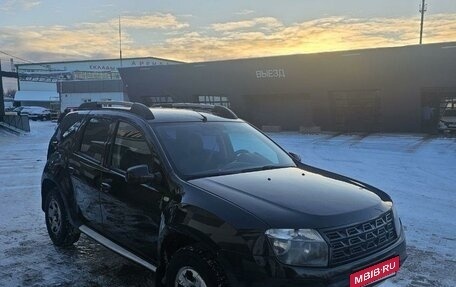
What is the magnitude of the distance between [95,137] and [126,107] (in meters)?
0.51

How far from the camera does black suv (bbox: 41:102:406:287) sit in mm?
3059

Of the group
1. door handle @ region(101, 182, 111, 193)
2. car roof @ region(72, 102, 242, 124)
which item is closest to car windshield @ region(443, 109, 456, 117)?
car roof @ region(72, 102, 242, 124)

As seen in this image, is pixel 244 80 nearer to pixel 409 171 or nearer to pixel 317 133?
pixel 317 133

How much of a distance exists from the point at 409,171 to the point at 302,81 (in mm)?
17826

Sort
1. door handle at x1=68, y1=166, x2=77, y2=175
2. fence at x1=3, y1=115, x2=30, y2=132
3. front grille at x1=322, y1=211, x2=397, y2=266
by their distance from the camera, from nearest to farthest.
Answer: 1. front grille at x1=322, y1=211, x2=397, y2=266
2. door handle at x1=68, y1=166, x2=77, y2=175
3. fence at x1=3, y1=115, x2=30, y2=132

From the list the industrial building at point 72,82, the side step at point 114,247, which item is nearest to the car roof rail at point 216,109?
the side step at point 114,247

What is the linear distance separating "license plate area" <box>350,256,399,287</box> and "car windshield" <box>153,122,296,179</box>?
4.68 ft

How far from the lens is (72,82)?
65.5 metres

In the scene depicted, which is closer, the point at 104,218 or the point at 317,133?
the point at 104,218

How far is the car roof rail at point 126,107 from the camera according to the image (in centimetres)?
453

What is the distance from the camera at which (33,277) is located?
4730mm

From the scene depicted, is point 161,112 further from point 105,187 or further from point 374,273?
point 374,273

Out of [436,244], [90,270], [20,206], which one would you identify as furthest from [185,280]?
[20,206]

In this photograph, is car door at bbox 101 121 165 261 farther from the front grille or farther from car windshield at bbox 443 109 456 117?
car windshield at bbox 443 109 456 117
